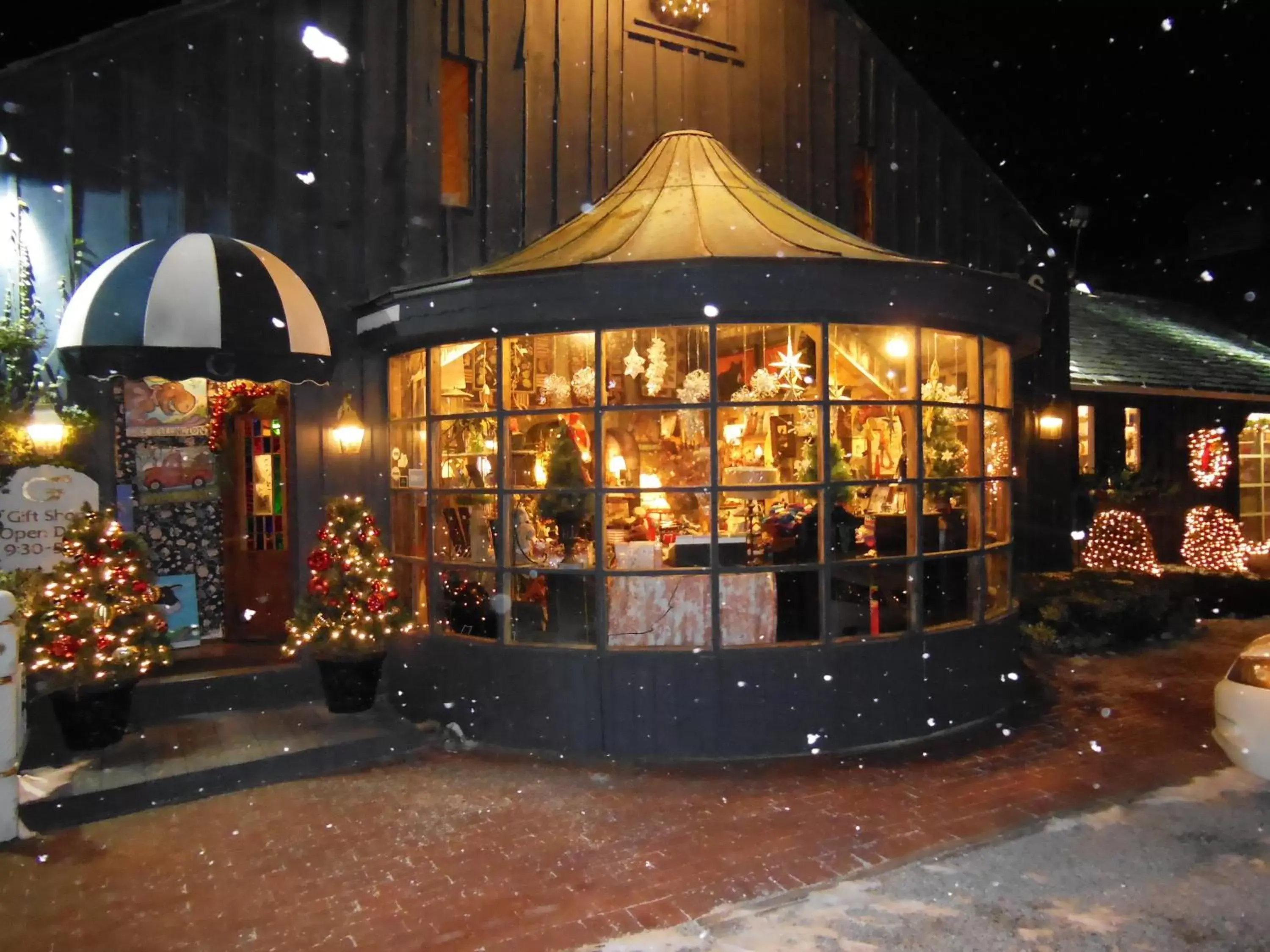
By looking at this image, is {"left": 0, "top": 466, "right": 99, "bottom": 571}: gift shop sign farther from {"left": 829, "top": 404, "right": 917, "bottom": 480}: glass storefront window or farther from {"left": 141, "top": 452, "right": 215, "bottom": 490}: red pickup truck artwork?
{"left": 829, "top": 404, "right": 917, "bottom": 480}: glass storefront window

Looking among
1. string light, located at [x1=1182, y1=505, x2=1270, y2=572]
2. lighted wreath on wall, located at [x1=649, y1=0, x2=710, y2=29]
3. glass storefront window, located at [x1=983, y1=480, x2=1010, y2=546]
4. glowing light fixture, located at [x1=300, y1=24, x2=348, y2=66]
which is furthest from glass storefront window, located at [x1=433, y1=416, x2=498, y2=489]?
string light, located at [x1=1182, y1=505, x2=1270, y2=572]

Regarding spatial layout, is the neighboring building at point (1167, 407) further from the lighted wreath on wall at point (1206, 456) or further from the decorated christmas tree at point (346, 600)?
the decorated christmas tree at point (346, 600)

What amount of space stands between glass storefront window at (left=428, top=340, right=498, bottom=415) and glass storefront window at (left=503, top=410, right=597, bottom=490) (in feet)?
1.23

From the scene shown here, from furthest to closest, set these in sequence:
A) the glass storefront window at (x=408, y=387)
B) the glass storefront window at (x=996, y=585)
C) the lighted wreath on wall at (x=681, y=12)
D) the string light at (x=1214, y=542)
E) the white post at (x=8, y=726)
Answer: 1. the string light at (x=1214, y=542)
2. the lighted wreath on wall at (x=681, y=12)
3. the glass storefront window at (x=408, y=387)
4. the glass storefront window at (x=996, y=585)
5. the white post at (x=8, y=726)

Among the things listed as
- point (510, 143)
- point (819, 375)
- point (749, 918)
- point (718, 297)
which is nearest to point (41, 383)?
point (510, 143)

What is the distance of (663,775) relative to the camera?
22.9ft

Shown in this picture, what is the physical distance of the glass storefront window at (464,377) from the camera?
7953mm

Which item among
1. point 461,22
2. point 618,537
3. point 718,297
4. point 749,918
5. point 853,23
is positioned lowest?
point 749,918

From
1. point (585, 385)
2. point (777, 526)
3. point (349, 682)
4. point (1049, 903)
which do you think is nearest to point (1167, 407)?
point (777, 526)

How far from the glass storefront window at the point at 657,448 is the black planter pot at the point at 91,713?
3.89m

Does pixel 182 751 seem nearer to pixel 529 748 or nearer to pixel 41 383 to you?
pixel 529 748

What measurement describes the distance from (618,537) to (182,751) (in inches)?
138

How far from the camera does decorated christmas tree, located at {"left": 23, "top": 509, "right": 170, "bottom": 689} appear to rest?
278 inches

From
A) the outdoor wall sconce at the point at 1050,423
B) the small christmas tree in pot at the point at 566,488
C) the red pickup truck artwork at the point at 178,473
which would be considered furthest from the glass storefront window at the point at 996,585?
the red pickup truck artwork at the point at 178,473
